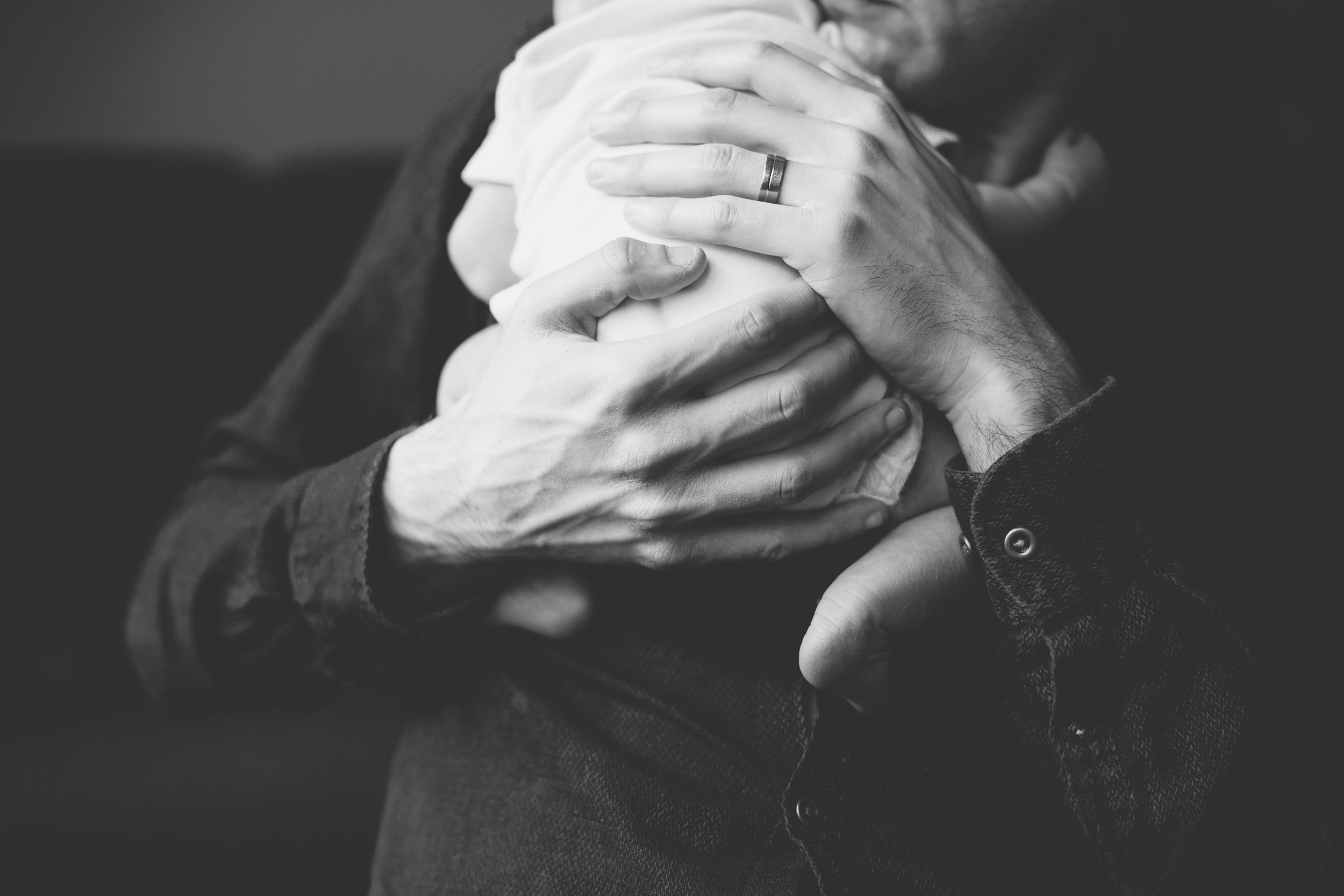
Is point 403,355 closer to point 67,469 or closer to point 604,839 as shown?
point 604,839

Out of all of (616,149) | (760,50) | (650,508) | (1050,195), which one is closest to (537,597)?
(650,508)

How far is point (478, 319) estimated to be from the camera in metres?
1.08

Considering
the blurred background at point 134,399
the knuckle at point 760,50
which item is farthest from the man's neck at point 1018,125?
the blurred background at point 134,399

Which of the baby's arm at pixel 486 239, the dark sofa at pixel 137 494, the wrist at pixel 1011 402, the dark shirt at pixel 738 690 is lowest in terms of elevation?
the dark sofa at pixel 137 494

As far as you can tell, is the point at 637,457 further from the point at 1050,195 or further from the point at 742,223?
the point at 1050,195

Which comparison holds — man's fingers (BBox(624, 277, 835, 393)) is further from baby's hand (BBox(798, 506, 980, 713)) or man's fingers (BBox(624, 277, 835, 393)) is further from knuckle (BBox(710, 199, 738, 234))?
baby's hand (BBox(798, 506, 980, 713))

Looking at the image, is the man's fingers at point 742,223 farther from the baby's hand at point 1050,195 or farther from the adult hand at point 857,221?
the baby's hand at point 1050,195

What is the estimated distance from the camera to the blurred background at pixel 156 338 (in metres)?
1.60

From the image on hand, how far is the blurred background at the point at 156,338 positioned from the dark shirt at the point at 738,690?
554 millimetres

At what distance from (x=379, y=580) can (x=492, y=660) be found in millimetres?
152

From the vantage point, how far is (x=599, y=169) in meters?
0.76

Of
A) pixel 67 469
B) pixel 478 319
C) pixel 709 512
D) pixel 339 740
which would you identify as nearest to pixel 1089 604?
pixel 709 512

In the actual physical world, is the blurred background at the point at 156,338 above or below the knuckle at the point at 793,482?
below

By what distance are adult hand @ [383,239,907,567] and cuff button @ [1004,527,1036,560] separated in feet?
Answer: 0.38
